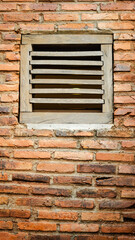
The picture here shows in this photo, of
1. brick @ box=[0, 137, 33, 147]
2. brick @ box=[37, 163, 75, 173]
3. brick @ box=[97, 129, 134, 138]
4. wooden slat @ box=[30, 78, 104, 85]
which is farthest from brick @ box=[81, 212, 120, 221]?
wooden slat @ box=[30, 78, 104, 85]

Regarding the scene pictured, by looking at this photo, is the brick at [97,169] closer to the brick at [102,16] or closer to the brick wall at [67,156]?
the brick wall at [67,156]

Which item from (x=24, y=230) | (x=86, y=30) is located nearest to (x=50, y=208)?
(x=24, y=230)

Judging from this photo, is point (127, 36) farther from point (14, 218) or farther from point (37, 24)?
point (14, 218)

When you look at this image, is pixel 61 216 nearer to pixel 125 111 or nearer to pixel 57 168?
pixel 57 168

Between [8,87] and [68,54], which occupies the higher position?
[68,54]

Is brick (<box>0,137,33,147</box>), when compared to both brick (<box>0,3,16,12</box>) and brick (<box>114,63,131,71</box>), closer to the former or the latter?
brick (<box>114,63,131,71</box>)

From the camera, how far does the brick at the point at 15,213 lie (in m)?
1.39

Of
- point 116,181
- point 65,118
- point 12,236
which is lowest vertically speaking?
point 12,236

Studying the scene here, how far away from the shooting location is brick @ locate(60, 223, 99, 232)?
1370 millimetres

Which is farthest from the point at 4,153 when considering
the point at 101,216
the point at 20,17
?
the point at 20,17

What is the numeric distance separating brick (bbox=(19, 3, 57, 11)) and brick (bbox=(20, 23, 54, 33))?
0.13m

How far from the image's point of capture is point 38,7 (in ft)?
4.95

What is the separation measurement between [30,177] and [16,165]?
0.49 ft

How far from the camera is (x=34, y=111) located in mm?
1579
